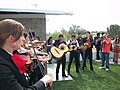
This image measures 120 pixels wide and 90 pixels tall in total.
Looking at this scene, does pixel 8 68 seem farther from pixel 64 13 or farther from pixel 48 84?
pixel 64 13

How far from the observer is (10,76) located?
51.7 inches

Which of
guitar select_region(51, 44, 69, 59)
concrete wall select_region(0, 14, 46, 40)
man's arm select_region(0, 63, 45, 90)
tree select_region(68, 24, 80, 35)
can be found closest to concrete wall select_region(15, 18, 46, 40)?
concrete wall select_region(0, 14, 46, 40)

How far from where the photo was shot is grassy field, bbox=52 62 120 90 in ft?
20.4

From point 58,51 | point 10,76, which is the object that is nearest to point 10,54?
point 10,76

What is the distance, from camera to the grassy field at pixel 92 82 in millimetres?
6211

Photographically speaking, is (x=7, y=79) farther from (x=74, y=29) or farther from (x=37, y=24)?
(x=74, y=29)

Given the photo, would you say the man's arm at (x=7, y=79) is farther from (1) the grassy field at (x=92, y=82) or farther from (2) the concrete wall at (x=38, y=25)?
(2) the concrete wall at (x=38, y=25)

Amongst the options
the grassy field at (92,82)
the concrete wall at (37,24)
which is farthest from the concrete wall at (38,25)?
the grassy field at (92,82)

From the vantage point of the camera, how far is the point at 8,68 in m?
1.35

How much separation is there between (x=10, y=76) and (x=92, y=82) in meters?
5.72

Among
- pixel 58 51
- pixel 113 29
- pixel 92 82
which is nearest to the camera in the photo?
pixel 58 51

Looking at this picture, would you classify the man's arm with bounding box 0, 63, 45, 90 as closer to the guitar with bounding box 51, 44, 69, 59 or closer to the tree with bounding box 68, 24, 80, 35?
the guitar with bounding box 51, 44, 69, 59

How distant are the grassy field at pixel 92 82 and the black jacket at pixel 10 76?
4760mm

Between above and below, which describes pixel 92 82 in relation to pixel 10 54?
below
